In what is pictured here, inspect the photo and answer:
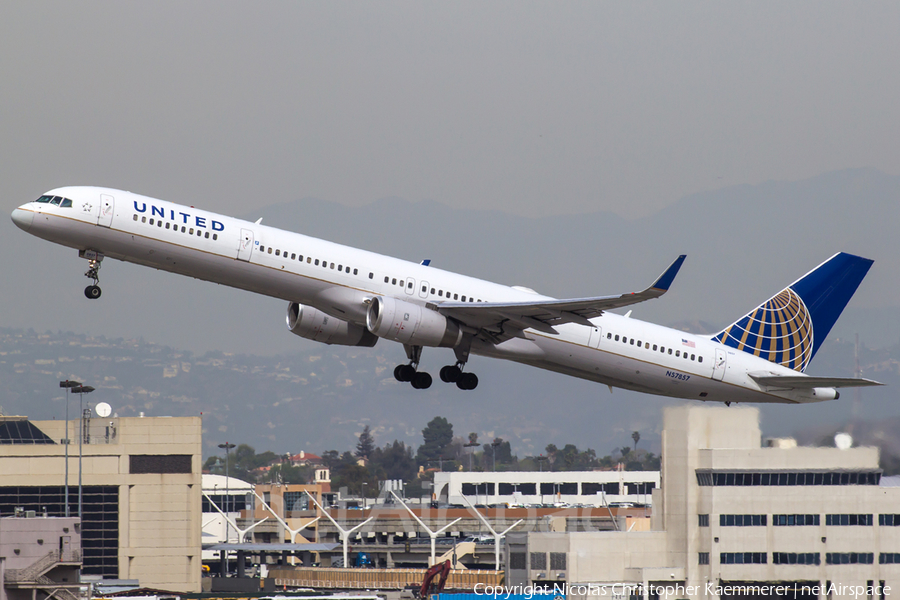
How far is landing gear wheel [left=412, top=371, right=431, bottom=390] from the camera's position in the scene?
40463mm

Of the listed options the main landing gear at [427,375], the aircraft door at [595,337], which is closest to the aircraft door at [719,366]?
the aircraft door at [595,337]

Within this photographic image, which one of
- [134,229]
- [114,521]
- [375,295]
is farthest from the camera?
[114,521]

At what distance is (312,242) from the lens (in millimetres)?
37031

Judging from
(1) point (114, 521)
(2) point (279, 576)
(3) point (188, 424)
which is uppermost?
(3) point (188, 424)

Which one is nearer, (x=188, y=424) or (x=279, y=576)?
(x=188, y=424)

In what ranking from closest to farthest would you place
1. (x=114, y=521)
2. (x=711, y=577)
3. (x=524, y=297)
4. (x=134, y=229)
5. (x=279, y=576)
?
(x=134, y=229), (x=524, y=297), (x=711, y=577), (x=114, y=521), (x=279, y=576)

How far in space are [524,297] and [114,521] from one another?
35.7m

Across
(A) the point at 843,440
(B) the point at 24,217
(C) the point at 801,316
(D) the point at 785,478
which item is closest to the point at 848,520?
(D) the point at 785,478

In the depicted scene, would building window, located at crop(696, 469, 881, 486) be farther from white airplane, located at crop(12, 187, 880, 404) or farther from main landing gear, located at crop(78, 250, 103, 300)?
main landing gear, located at crop(78, 250, 103, 300)

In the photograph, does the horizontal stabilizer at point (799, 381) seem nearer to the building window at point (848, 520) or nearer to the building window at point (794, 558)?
the building window at point (794, 558)

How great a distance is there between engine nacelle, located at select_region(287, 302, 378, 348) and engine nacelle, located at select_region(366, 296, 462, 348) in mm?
3318

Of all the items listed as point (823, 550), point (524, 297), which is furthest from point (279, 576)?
point (524, 297)

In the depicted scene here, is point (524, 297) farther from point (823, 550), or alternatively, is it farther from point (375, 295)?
point (823, 550)

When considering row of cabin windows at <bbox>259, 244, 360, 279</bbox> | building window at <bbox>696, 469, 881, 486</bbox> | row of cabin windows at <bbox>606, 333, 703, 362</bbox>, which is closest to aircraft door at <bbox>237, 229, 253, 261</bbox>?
row of cabin windows at <bbox>259, 244, 360, 279</bbox>
